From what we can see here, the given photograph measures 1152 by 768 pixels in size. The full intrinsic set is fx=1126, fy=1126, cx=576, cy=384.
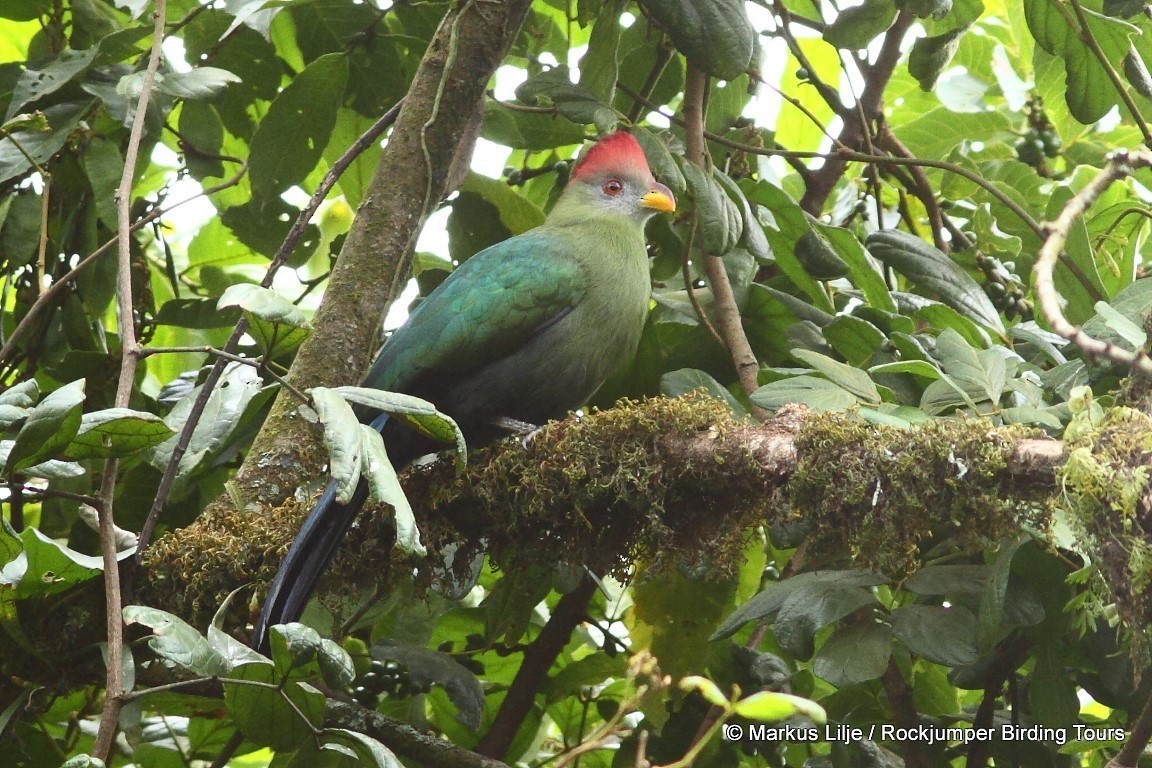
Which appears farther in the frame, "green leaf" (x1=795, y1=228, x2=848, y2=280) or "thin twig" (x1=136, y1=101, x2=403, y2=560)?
"green leaf" (x1=795, y1=228, x2=848, y2=280)

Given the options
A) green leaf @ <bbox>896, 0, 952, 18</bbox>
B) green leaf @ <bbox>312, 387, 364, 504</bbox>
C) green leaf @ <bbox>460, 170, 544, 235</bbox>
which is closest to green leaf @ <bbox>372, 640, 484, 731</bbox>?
green leaf @ <bbox>312, 387, 364, 504</bbox>

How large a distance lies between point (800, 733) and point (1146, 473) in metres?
1.13

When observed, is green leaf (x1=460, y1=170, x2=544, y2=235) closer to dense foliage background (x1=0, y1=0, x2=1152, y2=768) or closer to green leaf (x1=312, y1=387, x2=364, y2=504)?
dense foliage background (x1=0, y1=0, x2=1152, y2=768)

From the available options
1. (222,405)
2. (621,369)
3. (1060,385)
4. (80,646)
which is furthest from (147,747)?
(1060,385)

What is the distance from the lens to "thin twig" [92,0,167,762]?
6.25 feet

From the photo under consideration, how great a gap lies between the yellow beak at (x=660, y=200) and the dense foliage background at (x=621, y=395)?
5.8 inches

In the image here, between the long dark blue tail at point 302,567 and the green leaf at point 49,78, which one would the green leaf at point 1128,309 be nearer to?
the long dark blue tail at point 302,567

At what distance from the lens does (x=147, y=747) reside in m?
2.93

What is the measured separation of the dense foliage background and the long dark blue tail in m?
0.14

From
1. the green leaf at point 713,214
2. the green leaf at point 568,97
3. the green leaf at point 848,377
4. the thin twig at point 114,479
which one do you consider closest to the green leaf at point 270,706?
the thin twig at point 114,479

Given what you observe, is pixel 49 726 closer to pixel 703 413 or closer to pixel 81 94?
pixel 81 94

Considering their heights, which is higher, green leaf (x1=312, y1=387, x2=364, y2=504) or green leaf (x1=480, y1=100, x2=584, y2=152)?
green leaf (x1=480, y1=100, x2=584, y2=152)

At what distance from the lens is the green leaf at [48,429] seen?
1.90 m

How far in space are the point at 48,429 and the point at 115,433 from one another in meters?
0.16
